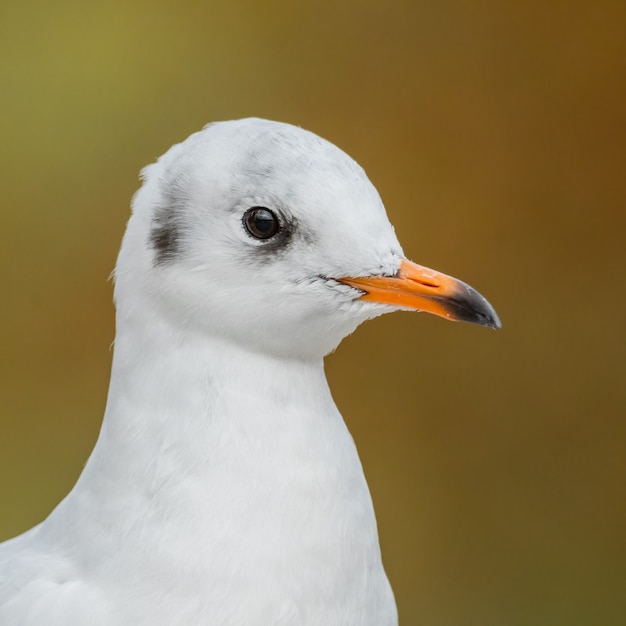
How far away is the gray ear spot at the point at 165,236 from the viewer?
1.15 meters

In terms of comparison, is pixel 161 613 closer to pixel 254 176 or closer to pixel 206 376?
pixel 206 376

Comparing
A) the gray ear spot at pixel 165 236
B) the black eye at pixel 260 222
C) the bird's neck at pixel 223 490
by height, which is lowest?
the bird's neck at pixel 223 490

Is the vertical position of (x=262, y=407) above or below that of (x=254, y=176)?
below

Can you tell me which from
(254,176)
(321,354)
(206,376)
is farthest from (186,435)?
(254,176)

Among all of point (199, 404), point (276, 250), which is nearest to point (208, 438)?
point (199, 404)

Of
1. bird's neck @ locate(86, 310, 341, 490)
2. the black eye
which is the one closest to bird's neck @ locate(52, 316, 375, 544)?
bird's neck @ locate(86, 310, 341, 490)

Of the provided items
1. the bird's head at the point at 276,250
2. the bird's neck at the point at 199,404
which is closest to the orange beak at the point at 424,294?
the bird's head at the point at 276,250

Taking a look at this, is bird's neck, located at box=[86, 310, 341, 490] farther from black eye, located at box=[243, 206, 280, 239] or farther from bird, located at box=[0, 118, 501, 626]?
black eye, located at box=[243, 206, 280, 239]

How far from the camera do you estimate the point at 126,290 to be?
119cm

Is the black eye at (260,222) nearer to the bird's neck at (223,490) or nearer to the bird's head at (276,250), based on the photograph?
the bird's head at (276,250)

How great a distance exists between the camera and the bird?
1.11m

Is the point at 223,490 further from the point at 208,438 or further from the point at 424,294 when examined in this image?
the point at 424,294

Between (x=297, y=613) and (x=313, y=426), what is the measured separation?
0.20 metres

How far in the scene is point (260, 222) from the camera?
1112mm
